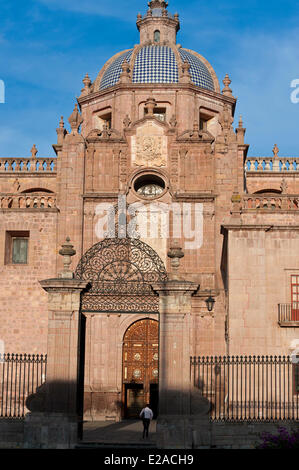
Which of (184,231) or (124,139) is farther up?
(124,139)

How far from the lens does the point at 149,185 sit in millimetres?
32812

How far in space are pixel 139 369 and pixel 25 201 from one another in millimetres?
8859

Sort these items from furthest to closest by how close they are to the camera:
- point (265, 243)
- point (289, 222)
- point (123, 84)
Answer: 1. point (123, 84)
2. point (289, 222)
3. point (265, 243)

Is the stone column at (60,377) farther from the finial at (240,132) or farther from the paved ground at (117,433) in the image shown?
the finial at (240,132)

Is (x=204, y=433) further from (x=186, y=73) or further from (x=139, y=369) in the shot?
(x=186, y=73)

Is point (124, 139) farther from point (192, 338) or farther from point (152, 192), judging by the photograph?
point (192, 338)

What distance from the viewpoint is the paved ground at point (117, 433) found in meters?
20.1

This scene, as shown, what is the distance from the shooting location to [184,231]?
30891mm

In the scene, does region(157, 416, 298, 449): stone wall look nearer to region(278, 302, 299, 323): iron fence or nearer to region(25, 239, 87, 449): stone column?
region(25, 239, 87, 449): stone column

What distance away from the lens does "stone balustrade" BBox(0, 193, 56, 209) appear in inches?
1249

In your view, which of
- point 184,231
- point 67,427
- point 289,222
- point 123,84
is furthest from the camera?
point 123,84

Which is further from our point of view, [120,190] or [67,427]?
[120,190]
